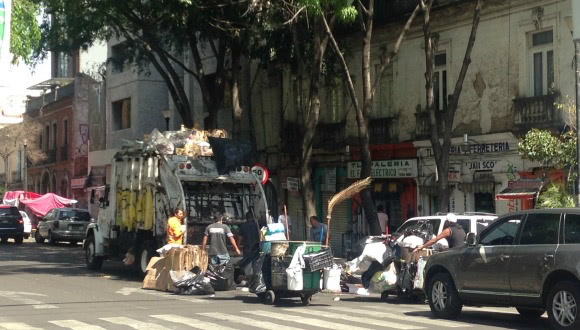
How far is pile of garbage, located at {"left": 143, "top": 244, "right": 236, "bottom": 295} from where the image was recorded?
19.1 metres

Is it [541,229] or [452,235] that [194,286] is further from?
[541,229]

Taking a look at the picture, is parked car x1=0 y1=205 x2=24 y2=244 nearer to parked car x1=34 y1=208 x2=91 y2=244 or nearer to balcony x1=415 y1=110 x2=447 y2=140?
parked car x1=34 y1=208 x2=91 y2=244

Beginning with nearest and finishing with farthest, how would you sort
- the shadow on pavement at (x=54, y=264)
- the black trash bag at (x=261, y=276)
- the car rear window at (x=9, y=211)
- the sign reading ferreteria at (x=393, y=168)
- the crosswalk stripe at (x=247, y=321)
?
1. the crosswalk stripe at (x=247, y=321)
2. the black trash bag at (x=261, y=276)
3. the shadow on pavement at (x=54, y=264)
4. the sign reading ferreteria at (x=393, y=168)
5. the car rear window at (x=9, y=211)

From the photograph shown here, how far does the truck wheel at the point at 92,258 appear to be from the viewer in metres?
24.9

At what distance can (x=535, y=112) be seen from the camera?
24.1m

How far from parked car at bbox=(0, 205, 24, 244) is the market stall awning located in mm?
23477

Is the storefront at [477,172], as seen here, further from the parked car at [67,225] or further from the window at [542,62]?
the parked car at [67,225]

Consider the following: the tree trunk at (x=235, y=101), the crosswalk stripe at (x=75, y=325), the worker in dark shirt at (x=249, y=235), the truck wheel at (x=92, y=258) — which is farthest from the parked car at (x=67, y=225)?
the crosswalk stripe at (x=75, y=325)

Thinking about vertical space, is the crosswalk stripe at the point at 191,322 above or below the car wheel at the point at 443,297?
below

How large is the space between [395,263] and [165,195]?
6.18m

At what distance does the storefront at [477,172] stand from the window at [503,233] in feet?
34.8

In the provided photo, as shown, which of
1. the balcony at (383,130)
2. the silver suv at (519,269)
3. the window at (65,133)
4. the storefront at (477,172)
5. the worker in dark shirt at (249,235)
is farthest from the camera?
the window at (65,133)

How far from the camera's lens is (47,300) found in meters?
17.1

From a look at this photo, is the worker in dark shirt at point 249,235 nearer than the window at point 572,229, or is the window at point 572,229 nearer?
the window at point 572,229
